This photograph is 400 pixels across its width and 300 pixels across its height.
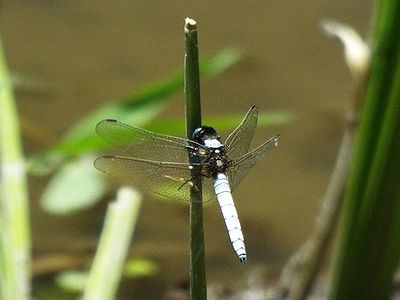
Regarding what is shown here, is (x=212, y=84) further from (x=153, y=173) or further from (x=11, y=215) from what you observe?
(x=153, y=173)

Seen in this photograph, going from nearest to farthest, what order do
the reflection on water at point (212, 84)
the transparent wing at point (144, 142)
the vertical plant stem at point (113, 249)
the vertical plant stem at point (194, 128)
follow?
the vertical plant stem at point (194, 128)
the transparent wing at point (144, 142)
the vertical plant stem at point (113, 249)
the reflection on water at point (212, 84)

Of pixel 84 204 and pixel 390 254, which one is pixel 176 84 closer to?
pixel 84 204

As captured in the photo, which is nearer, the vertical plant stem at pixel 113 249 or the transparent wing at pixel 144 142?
the transparent wing at pixel 144 142

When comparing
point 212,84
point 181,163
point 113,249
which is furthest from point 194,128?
point 212,84

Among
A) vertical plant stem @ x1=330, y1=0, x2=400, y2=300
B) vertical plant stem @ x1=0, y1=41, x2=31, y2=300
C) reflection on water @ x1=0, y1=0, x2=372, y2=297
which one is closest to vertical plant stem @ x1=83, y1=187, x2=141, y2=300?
vertical plant stem @ x1=0, y1=41, x2=31, y2=300

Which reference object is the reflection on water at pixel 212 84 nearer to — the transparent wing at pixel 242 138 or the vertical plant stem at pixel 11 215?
the vertical plant stem at pixel 11 215

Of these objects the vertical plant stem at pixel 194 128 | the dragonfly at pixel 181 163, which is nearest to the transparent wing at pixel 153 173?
the dragonfly at pixel 181 163

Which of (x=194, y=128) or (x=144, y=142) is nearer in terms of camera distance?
(x=194, y=128)
